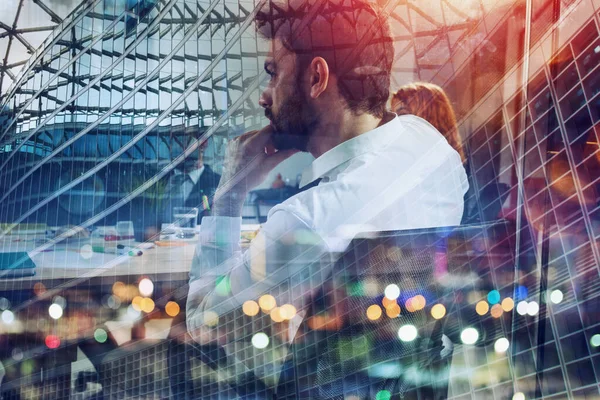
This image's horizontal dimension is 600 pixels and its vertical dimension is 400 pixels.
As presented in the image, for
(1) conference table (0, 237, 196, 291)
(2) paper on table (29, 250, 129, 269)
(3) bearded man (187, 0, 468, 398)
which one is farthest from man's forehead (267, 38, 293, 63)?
(2) paper on table (29, 250, 129, 269)

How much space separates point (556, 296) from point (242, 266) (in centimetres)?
76

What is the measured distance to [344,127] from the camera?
1117 millimetres

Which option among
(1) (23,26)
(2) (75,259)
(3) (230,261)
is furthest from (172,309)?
(1) (23,26)

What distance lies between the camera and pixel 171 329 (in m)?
1.04

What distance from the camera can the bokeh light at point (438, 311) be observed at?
1056 millimetres

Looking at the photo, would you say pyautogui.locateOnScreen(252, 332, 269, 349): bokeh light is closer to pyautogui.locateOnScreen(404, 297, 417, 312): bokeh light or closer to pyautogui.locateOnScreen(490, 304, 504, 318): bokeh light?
pyautogui.locateOnScreen(404, 297, 417, 312): bokeh light

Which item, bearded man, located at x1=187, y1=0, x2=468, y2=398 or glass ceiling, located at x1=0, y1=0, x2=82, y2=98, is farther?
glass ceiling, located at x1=0, y1=0, x2=82, y2=98

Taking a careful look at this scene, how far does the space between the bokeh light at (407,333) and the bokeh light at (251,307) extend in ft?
1.15

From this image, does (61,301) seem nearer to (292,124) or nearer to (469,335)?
(292,124)

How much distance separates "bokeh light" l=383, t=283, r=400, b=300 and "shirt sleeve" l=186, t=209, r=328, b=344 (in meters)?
0.18

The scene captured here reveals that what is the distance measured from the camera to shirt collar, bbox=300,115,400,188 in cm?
107

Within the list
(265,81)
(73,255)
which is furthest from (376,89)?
(73,255)

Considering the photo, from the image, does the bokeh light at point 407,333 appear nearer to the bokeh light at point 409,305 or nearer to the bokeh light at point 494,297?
the bokeh light at point 409,305

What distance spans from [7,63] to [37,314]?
0.66 metres
